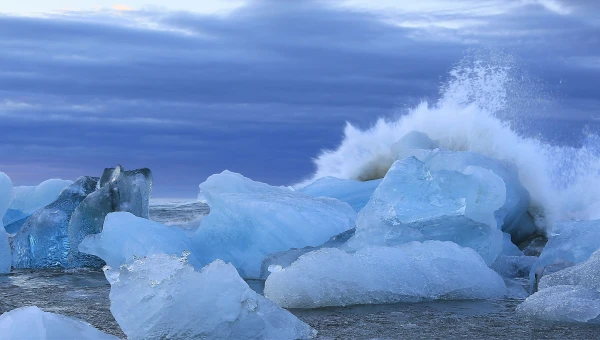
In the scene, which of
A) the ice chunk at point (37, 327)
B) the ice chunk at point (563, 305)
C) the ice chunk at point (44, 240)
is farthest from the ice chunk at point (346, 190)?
the ice chunk at point (37, 327)

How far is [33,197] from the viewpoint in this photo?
10.9m

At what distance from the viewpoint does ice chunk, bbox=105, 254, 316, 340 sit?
4.09m

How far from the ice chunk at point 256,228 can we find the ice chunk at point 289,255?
1.41 ft

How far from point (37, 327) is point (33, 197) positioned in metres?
8.11

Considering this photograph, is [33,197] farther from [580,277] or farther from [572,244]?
[580,277]

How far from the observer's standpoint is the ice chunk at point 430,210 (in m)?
7.16

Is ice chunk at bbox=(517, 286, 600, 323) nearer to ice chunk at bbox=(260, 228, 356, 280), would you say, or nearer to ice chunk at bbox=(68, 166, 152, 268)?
ice chunk at bbox=(260, 228, 356, 280)

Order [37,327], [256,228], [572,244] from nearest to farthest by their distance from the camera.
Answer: [37,327], [572,244], [256,228]

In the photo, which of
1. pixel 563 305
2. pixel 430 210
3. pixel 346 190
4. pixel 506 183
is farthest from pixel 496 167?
pixel 563 305

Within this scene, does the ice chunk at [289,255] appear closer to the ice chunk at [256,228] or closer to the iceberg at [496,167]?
→ the ice chunk at [256,228]

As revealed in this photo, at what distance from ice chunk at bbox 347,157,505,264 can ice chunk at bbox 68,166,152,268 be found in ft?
9.07

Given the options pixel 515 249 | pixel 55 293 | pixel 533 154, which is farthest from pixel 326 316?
pixel 533 154

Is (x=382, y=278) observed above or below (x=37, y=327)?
below

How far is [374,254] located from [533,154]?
6.84 meters
